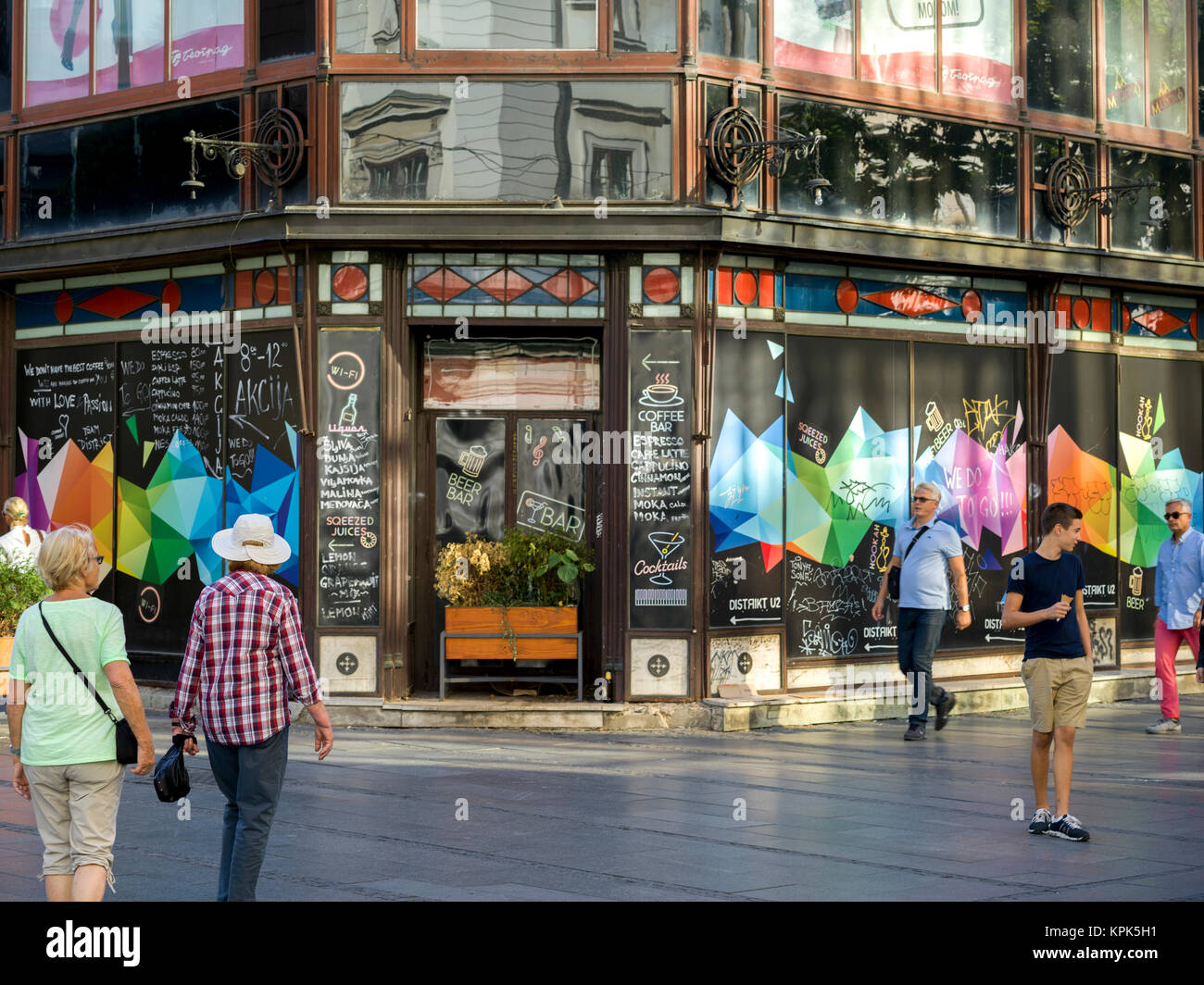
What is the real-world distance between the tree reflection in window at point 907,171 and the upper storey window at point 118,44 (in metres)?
5.11

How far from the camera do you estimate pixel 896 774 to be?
1142cm

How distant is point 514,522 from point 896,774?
15.0 ft

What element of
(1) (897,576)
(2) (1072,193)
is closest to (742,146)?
(1) (897,576)

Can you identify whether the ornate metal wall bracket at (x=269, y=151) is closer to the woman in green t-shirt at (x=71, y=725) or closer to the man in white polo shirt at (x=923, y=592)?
the man in white polo shirt at (x=923, y=592)

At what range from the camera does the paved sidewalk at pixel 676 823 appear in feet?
25.4

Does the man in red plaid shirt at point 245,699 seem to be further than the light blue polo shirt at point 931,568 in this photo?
No

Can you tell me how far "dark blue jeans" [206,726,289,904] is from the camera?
6.71 meters

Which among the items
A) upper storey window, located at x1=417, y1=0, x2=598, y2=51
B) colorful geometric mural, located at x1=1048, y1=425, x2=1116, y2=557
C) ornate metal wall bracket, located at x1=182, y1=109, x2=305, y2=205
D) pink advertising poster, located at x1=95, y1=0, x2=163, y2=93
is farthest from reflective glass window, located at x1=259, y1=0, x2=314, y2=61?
colorful geometric mural, located at x1=1048, y1=425, x2=1116, y2=557

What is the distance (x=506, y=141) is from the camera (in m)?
13.8

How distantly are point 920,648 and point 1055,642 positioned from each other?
4.24 m

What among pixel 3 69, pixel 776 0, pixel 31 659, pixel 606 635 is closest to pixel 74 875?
pixel 31 659

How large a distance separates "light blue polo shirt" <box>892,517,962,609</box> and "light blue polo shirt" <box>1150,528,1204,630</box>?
6.53 feet

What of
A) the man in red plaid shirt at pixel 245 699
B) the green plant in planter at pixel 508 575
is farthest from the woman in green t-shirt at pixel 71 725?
the green plant in planter at pixel 508 575

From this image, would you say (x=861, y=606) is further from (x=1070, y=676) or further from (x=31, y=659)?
(x=31, y=659)
